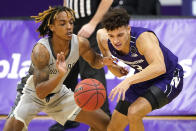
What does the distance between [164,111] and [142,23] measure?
1.53m

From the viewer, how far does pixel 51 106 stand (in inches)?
189

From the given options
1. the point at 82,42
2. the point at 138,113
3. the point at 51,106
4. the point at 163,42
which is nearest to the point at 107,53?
the point at 82,42

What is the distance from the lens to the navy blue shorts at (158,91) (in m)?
4.33

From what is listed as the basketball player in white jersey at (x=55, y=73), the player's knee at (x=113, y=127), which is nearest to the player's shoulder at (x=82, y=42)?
the basketball player in white jersey at (x=55, y=73)

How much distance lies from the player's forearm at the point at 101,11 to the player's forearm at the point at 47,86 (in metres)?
1.36

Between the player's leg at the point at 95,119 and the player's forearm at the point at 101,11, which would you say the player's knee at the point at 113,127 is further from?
the player's forearm at the point at 101,11

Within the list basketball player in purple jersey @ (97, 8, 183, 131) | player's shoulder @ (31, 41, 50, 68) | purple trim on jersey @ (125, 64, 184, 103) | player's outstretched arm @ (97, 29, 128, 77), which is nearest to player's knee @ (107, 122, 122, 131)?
basketball player in purple jersey @ (97, 8, 183, 131)

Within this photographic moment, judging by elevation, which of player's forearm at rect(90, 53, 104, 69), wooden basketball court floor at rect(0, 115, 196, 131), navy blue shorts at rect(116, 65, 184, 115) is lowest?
wooden basketball court floor at rect(0, 115, 196, 131)

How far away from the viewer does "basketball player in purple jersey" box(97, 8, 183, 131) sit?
4043 millimetres

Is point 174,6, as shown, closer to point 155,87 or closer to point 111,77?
point 111,77

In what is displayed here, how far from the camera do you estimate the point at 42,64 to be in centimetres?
446

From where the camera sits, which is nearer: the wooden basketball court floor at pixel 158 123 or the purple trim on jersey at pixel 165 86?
the purple trim on jersey at pixel 165 86

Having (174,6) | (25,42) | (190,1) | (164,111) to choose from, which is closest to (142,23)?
(164,111)

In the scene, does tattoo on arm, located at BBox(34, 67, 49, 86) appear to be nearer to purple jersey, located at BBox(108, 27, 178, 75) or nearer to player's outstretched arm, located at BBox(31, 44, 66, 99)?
player's outstretched arm, located at BBox(31, 44, 66, 99)
